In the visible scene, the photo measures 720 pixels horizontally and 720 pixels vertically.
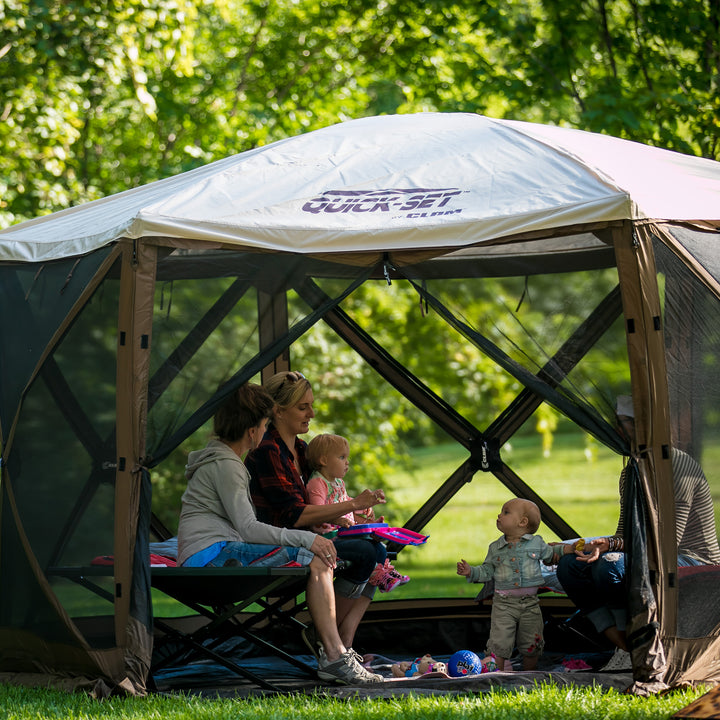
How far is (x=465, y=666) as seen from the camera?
4.42 metres

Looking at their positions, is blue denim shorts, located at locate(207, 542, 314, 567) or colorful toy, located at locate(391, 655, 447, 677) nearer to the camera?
blue denim shorts, located at locate(207, 542, 314, 567)

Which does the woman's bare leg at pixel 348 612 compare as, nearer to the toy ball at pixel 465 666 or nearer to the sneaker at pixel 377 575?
the sneaker at pixel 377 575

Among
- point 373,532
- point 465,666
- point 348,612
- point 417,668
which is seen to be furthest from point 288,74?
point 465,666

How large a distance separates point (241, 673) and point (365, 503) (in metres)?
0.87

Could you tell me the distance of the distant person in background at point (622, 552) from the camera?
412 centimetres

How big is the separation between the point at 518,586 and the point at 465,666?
1.52 feet

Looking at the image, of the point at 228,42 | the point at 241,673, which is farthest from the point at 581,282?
the point at 228,42

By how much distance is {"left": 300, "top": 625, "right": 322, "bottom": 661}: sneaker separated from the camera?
4.70 meters

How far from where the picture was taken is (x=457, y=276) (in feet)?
16.4

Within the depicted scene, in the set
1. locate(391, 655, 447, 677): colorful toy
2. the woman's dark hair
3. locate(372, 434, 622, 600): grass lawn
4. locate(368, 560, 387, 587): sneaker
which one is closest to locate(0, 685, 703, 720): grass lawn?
locate(391, 655, 447, 677): colorful toy

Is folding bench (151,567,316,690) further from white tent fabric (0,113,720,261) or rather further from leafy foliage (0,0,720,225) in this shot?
leafy foliage (0,0,720,225)

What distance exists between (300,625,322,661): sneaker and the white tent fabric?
70.0 inches

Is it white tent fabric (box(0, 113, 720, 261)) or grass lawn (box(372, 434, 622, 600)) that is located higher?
white tent fabric (box(0, 113, 720, 261))

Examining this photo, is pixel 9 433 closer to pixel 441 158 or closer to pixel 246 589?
pixel 246 589
